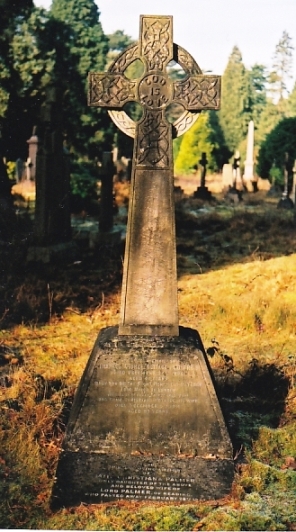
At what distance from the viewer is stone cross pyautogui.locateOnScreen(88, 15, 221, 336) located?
11.8 feet

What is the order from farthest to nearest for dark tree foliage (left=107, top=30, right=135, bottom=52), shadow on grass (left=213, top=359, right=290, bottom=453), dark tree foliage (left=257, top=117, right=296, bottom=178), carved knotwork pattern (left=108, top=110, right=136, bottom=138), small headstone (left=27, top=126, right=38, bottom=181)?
dark tree foliage (left=107, top=30, right=135, bottom=52)
dark tree foliage (left=257, top=117, right=296, bottom=178)
small headstone (left=27, top=126, right=38, bottom=181)
shadow on grass (left=213, top=359, right=290, bottom=453)
carved knotwork pattern (left=108, top=110, right=136, bottom=138)

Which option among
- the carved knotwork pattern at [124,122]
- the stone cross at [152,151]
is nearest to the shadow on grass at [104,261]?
the stone cross at [152,151]

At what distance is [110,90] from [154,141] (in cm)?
45

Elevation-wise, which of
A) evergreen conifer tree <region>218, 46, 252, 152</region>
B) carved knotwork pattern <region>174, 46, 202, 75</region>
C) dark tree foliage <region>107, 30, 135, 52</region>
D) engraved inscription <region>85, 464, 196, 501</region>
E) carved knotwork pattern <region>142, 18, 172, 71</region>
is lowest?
engraved inscription <region>85, 464, 196, 501</region>

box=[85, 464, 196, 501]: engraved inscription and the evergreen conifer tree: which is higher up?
the evergreen conifer tree

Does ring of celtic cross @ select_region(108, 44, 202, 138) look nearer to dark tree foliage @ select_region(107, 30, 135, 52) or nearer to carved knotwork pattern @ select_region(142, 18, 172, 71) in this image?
carved knotwork pattern @ select_region(142, 18, 172, 71)

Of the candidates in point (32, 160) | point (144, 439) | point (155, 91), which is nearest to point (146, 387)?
point (144, 439)

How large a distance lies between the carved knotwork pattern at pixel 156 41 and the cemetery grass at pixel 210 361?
251 cm

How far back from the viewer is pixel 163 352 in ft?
12.0

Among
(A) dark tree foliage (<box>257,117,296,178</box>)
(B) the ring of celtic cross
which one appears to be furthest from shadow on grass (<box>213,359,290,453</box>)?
(A) dark tree foliage (<box>257,117,296,178</box>)

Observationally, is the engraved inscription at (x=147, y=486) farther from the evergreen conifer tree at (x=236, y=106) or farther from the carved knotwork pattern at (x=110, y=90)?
the evergreen conifer tree at (x=236, y=106)

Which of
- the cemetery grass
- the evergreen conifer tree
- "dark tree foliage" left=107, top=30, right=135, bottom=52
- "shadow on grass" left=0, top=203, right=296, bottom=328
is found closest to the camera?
the cemetery grass

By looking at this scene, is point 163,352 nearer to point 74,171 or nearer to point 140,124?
point 140,124

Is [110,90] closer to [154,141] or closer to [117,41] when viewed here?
[154,141]
